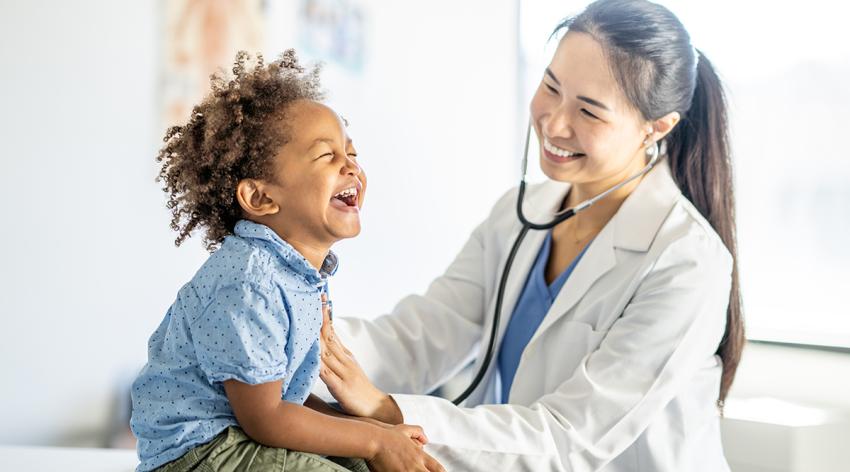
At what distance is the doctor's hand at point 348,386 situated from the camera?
119 cm

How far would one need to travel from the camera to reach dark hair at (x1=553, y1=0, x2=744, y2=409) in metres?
1.52

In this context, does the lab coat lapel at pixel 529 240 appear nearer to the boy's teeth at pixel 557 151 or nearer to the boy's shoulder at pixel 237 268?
the boy's teeth at pixel 557 151

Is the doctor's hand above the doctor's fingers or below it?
above

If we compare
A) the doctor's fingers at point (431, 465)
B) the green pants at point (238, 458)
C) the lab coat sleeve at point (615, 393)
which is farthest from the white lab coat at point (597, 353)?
the green pants at point (238, 458)

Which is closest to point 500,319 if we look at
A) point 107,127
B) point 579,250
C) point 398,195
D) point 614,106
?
point 579,250

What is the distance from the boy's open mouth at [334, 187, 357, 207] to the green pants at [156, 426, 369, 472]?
31 centimetres

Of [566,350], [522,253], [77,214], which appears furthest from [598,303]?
[77,214]

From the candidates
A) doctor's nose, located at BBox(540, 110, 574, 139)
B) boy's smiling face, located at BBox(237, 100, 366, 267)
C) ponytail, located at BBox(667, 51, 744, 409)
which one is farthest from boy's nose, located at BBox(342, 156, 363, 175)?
ponytail, located at BBox(667, 51, 744, 409)

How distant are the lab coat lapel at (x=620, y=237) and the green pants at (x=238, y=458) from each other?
62 centimetres

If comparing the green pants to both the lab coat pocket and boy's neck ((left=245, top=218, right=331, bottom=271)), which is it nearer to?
boy's neck ((left=245, top=218, right=331, bottom=271))

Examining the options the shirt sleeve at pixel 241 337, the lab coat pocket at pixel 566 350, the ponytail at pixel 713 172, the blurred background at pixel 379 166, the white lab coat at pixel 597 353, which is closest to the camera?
the shirt sleeve at pixel 241 337

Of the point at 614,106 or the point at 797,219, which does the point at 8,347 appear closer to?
the point at 614,106

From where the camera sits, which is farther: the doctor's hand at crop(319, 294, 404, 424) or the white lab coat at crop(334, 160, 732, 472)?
the white lab coat at crop(334, 160, 732, 472)

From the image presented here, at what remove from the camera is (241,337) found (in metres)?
0.94
